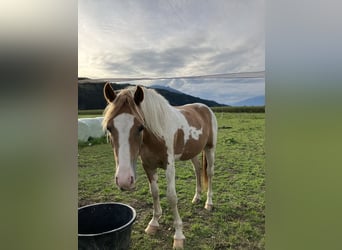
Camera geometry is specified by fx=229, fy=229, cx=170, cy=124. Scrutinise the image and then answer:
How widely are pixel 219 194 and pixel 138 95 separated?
0.86 metres

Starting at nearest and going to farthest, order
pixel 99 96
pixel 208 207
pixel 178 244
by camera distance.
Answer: pixel 99 96 → pixel 178 244 → pixel 208 207

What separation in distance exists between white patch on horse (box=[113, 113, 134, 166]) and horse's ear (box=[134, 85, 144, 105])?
85 mm

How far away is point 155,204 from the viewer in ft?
4.00

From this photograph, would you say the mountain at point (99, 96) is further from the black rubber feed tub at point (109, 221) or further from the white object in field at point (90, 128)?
the black rubber feed tub at point (109, 221)

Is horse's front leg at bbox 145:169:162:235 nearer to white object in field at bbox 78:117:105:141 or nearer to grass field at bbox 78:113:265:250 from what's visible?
grass field at bbox 78:113:265:250

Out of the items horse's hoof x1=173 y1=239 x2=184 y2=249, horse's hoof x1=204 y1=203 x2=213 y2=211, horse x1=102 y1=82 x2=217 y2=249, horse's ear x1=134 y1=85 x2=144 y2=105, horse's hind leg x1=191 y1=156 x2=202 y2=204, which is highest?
horse's ear x1=134 y1=85 x2=144 y2=105

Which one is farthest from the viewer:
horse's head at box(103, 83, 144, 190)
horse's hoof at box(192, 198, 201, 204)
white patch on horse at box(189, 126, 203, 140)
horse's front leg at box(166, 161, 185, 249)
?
Answer: horse's hoof at box(192, 198, 201, 204)

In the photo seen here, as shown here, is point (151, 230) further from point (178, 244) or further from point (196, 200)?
point (196, 200)

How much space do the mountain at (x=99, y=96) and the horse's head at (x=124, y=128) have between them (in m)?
0.05

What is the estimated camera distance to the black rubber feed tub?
95 cm

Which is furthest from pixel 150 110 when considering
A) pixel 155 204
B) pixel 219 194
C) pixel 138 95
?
pixel 219 194

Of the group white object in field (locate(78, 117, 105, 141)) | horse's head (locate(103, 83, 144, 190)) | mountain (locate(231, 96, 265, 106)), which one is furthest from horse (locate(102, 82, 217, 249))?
mountain (locate(231, 96, 265, 106))
